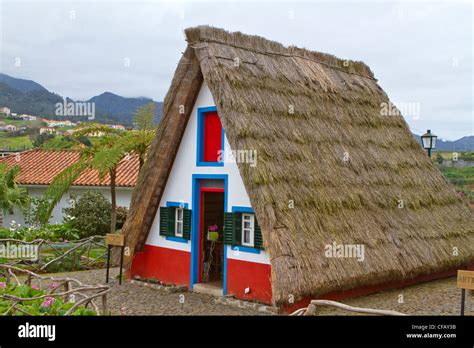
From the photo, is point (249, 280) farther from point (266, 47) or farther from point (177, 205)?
point (266, 47)

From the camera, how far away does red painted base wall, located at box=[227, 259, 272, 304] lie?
1188 cm

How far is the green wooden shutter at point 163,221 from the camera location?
14266 mm

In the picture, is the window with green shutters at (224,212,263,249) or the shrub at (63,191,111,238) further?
the shrub at (63,191,111,238)

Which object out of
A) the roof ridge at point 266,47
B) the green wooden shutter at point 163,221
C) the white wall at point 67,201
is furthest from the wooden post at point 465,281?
the white wall at point 67,201

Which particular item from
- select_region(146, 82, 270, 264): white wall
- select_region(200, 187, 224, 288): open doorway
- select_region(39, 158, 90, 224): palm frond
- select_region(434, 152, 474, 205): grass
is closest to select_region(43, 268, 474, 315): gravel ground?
select_region(200, 187, 224, 288): open doorway

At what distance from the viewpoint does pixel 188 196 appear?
545 inches

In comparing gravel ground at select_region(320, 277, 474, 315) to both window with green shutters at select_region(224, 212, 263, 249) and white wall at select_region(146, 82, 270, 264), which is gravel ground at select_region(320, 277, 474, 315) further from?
white wall at select_region(146, 82, 270, 264)

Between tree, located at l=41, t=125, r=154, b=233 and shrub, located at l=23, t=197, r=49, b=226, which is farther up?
tree, located at l=41, t=125, r=154, b=233

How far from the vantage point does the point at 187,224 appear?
13.7 metres

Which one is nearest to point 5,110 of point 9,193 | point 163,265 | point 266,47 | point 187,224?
point 9,193

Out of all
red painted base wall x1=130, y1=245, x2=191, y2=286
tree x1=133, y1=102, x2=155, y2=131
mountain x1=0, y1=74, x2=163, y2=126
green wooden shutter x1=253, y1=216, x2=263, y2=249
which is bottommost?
red painted base wall x1=130, y1=245, x2=191, y2=286

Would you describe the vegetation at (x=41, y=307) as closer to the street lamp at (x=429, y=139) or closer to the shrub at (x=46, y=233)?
the shrub at (x=46, y=233)
